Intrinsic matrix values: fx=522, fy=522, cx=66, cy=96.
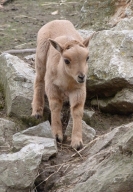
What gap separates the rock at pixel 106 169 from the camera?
17.3 feet

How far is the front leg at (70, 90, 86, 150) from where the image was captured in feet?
25.0

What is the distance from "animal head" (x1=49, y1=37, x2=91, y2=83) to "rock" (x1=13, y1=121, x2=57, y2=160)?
85cm

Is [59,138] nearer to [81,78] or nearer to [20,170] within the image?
[81,78]

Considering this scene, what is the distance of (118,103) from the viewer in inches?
331

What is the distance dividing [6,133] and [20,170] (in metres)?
1.78

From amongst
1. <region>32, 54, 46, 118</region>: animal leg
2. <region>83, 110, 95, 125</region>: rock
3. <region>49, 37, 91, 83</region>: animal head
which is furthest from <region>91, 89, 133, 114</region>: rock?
<region>49, 37, 91, 83</region>: animal head

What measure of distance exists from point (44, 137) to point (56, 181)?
41.8 inches

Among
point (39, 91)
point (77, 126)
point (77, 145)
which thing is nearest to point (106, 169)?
point (77, 145)

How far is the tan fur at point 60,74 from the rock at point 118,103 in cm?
77

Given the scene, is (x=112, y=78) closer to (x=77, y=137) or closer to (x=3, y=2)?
(x=77, y=137)

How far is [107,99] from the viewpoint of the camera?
8664 millimetres

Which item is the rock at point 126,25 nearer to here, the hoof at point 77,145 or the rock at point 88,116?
the rock at point 88,116

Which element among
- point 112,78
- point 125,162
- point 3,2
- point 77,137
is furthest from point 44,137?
point 3,2

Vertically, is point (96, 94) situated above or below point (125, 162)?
below
